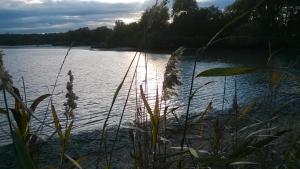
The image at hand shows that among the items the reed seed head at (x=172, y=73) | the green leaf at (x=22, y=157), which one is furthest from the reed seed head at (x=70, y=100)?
the green leaf at (x=22, y=157)

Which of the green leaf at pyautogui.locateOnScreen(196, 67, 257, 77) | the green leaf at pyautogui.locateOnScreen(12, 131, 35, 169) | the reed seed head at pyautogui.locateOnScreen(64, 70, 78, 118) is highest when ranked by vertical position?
the green leaf at pyautogui.locateOnScreen(196, 67, 257, 77)

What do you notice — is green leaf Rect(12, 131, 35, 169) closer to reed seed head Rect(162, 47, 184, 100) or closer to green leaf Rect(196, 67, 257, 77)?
green leaf Rect(196, 67, 257, 77)

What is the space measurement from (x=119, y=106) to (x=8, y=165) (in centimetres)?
958

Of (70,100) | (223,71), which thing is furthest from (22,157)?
(70,100)

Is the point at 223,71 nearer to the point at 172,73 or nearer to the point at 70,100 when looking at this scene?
the point at 172,73

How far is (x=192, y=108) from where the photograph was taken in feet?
67.6

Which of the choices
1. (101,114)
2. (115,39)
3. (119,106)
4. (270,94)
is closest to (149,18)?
(270,94)

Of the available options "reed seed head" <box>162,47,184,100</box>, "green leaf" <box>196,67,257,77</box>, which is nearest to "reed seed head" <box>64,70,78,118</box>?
"reed seed head" <box>162,47,184,100</box>

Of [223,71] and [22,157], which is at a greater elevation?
[223,71]

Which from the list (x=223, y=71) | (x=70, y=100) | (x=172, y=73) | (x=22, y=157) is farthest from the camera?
(x=172, y=73)

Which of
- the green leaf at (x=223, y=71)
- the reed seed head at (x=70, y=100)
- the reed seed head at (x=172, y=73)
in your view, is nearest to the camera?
the green leaf at (x=223, y=71)

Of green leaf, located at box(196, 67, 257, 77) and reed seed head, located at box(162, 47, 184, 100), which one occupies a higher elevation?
green leaf, located at box(196, 67, 257, 77)

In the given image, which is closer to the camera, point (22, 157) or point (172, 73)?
point (22, 157)

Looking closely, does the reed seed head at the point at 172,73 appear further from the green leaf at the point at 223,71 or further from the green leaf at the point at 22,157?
the green leaf at the point at 22,157
